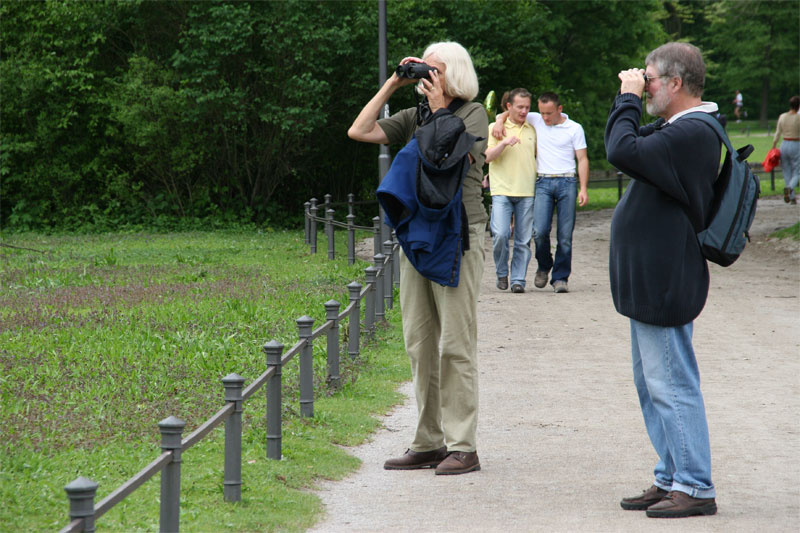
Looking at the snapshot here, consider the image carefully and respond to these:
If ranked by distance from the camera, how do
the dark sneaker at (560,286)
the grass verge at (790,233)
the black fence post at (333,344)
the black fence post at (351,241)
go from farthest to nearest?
the grass verge at (790,233) < the black fence post at (351,241) < the dark sneaker at (560,286) < the black fence post at (333,344)

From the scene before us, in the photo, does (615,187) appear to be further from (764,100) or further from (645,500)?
(764,100)

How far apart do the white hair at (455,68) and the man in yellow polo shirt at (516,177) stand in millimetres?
6253

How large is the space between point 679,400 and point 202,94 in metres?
19.3

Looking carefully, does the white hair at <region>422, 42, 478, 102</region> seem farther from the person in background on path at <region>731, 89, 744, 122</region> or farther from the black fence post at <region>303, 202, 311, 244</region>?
the person in background on path at <region>731, 89, 744, 122</region>

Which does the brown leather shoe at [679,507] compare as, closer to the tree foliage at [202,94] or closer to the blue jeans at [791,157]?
the blue jeans at [791,157]

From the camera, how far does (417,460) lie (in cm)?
555

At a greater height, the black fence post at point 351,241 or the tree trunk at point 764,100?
the tree trunk at point 764,100

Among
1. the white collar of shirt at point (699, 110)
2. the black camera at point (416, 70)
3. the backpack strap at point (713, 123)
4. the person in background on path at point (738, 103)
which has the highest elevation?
the person in background on path at point (738, 103)

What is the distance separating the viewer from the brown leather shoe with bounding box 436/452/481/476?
5344mm

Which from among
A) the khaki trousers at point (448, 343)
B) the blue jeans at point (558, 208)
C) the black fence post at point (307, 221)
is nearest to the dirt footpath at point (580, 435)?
the khaki trousers at point (448, 343)

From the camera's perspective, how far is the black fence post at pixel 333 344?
24.1ft

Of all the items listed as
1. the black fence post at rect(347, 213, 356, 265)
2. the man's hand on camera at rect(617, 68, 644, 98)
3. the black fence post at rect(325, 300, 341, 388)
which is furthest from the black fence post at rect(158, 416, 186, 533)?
the black fence post at rect(347, 213, 356, 265)

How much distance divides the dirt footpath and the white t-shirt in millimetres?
1493

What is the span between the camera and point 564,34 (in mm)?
30875
